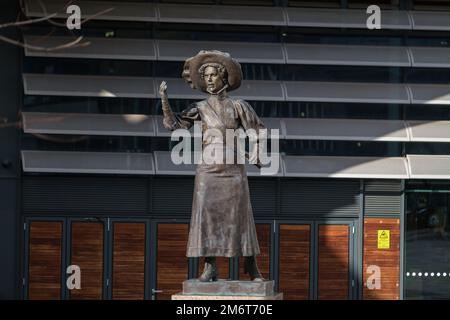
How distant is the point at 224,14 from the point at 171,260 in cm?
456

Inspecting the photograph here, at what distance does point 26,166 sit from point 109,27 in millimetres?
2935

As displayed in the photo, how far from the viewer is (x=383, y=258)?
24.8 meters

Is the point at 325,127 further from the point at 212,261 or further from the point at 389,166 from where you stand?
the point at 212,261

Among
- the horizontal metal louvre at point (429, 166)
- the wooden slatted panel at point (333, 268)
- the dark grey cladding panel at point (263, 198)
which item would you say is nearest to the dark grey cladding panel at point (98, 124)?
the dark grey cladding panel at point (263, 198)

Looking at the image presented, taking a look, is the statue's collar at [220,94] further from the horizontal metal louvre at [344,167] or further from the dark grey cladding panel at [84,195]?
the dark grey cladding panel at [84,195]

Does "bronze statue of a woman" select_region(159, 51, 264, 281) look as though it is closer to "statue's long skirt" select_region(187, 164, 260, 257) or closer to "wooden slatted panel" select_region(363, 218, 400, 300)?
"statue's long skirt" select_region(187, 164, 260, 257)

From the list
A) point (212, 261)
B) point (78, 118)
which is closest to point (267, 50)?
point (78, 118)

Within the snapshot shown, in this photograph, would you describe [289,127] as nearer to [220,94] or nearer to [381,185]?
[381,185]

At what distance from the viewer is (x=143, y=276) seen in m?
24.4

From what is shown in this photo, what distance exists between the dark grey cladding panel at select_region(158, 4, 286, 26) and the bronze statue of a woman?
902cm

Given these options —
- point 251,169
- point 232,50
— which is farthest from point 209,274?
point 232,50

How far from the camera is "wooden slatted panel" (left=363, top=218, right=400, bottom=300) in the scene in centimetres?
2472
